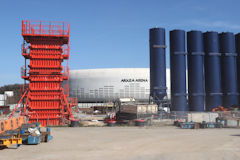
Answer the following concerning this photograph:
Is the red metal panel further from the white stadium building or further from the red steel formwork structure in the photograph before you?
the white stadium building

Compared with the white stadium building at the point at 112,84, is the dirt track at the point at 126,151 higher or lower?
lower

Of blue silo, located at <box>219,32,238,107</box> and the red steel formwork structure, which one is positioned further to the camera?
blue silo, located at <box>219,32,238,107</box>

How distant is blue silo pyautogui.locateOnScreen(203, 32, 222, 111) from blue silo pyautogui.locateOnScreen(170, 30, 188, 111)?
4808 millimetres

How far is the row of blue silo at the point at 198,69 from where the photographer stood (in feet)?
140

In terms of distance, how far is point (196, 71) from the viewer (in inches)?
1743

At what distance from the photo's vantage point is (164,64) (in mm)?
42875

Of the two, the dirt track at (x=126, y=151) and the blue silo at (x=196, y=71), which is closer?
the dirt track at (x=126, y=151)

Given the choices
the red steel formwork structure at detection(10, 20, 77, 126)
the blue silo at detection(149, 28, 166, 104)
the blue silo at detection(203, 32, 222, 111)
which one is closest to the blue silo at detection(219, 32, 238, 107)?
the blue silo at detection(203, 32, 222, 111)

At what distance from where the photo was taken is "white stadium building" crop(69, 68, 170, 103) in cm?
7956

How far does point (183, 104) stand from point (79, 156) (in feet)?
102

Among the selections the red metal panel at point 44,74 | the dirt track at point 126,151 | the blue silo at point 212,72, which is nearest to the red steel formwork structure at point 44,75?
the red metal panel at point 44,74

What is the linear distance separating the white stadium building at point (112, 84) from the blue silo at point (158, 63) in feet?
120

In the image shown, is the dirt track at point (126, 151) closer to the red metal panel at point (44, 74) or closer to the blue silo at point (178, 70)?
the red metal panel at point (44, 74)

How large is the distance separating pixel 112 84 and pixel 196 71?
1540 inches
